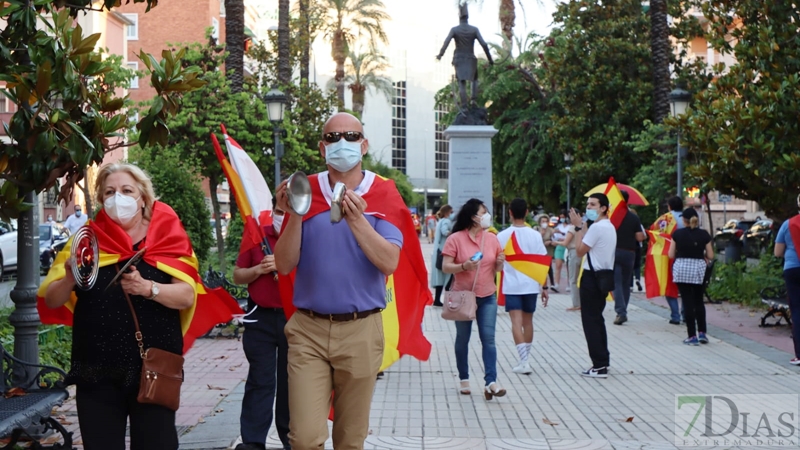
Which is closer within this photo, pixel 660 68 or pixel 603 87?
pixel 660 68

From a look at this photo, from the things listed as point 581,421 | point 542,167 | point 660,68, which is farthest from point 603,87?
point 581,421

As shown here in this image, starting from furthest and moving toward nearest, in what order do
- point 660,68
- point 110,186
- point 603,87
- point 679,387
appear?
point 603,87 → point 660,68 → point 679,387 → point 110,186

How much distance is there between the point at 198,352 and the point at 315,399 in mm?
7846

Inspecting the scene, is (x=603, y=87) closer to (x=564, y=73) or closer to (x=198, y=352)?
(x=564, y=73)

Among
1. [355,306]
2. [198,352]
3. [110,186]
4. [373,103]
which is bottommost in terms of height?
[198,352]

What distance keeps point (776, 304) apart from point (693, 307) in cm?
145

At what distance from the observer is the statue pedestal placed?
65.3ft

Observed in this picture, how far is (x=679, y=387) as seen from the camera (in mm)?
9367

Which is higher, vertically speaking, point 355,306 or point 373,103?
point 373,103

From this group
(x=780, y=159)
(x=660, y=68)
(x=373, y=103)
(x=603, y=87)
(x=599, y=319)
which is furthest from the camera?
(x=373, y=103)

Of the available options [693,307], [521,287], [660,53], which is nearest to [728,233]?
[660,53]

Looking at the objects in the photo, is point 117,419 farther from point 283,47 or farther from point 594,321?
point 283,47

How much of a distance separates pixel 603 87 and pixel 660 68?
5.44m

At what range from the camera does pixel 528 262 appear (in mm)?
9953
